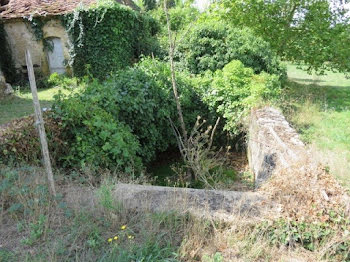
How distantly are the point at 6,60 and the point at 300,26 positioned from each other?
1428cm

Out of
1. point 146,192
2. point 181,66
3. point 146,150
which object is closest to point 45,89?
point 181,66

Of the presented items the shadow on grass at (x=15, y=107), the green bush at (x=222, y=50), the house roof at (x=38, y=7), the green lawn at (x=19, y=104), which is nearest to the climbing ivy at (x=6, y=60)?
the house roof at (x=38, y=7)

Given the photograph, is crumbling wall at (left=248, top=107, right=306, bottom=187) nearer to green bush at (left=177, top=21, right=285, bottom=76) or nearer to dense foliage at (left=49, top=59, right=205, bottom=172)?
dense foliage at (left=49, top=59, right=205, bottom=172)

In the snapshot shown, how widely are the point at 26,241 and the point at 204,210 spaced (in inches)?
71.5

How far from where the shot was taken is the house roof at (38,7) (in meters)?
13.0

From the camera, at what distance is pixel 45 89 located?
42.4 feet

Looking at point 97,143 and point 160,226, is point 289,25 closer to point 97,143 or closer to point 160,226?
point 97,143

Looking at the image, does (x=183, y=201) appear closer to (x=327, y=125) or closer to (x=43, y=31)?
(x=327, y=125)

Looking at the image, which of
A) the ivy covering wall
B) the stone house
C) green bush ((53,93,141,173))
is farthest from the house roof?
green bush ((53,93,141,173))

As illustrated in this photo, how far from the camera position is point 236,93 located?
760cm

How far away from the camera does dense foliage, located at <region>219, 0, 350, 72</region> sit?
1190cm

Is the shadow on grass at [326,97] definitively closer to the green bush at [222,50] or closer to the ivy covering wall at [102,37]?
the green bush at [222,50]

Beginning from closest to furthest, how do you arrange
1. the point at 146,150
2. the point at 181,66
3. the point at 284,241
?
the point at 284,241, the point at 146,150, the point at 181,66

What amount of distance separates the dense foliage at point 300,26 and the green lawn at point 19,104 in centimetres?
884
